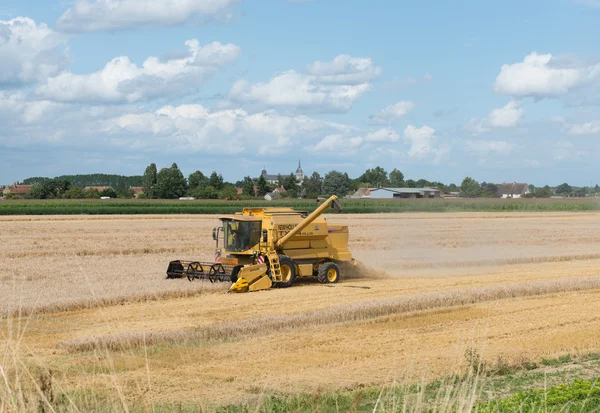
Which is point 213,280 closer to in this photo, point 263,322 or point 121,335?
point 263,322

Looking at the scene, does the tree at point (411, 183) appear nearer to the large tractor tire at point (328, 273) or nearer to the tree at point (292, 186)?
the large tractor tire at point (328, 273)

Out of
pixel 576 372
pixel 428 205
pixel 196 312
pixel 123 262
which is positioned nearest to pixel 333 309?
pixel 196 312

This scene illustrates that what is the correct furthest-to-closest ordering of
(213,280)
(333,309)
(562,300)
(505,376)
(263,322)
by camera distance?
1. (213,280)
2. (562,300)
3. (333,309)
4. (263,322)
5. (505,376)

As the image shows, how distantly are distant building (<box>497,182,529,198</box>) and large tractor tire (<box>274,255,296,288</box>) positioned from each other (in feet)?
123

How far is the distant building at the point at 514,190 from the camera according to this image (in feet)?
193

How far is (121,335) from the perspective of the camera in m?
12.5

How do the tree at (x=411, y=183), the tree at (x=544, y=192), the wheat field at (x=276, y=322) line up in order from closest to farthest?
the wheat field at (x=276, y=322), the tree at (x=411, y=183), the tree at (x=544, y=192)

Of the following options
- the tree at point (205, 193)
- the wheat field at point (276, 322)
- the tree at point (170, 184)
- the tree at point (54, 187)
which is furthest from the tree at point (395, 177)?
the tree at point (54, 187)

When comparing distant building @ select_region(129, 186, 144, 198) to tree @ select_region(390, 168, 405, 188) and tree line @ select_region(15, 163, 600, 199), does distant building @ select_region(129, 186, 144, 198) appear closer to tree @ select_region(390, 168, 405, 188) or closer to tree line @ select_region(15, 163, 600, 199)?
tree line @ select_region(15, 163, 600, 199)

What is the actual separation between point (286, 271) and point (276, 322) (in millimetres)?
6552

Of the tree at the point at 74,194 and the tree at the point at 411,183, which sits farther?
the tree at the point at 74,194

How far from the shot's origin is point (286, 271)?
67.9 ft

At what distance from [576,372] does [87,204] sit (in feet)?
206

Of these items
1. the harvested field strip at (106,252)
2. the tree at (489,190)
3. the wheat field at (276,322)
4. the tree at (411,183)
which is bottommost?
the wheat field at (276,322)
